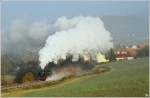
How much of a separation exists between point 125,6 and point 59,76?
0.66 m

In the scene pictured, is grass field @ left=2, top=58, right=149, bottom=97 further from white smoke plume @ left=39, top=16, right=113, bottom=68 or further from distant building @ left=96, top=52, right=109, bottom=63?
white smoke plume @ left=39, top=16, right=113, bottom=68

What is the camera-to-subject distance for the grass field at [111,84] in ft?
6.88

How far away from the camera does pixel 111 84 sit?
2.11 m

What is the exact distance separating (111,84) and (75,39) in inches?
15.5

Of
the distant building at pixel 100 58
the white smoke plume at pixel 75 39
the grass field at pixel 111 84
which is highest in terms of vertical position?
the white smoke plume at pixel 75 39

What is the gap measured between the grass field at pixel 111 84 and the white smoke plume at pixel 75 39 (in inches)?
6.8

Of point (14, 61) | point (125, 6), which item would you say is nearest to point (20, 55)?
point (14, 61)

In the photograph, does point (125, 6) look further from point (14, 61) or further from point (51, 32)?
point (14, 61)

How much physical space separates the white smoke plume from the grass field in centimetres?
17

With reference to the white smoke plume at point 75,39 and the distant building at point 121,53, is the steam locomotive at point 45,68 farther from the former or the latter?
the distant building at point 121,53

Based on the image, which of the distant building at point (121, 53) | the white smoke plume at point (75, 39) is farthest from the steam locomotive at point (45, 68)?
the distant building at point (121, 53)

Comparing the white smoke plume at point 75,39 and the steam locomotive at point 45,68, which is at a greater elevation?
the white smoke plume at point 75,39

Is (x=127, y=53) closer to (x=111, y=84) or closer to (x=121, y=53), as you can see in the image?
(x=121, y=53)

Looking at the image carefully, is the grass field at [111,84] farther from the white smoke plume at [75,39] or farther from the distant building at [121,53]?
the white smoke plume at [75,39]
